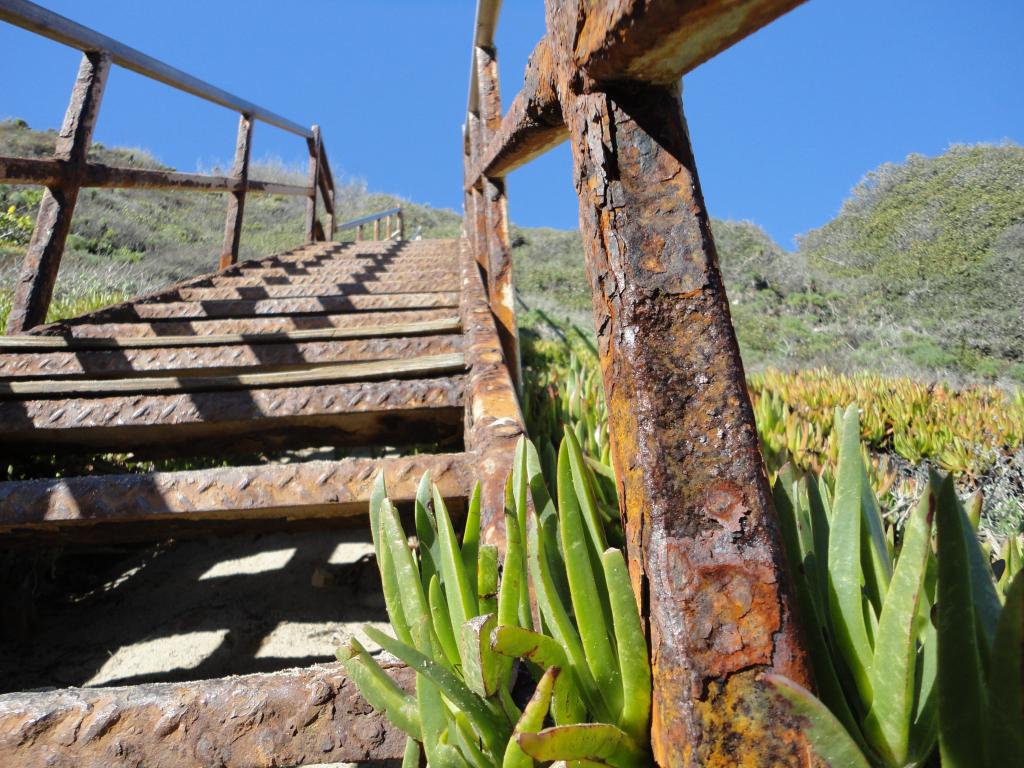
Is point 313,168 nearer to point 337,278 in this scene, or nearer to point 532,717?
point 337,278

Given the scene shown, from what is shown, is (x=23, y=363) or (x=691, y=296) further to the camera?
(x=23, y=363)

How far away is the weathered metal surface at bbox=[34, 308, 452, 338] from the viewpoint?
275cm

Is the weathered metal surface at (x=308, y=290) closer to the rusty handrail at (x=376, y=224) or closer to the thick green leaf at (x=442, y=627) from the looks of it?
the thick green leaf at (x=442, y=627)

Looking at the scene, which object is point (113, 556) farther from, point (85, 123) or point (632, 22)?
point (632, 22)

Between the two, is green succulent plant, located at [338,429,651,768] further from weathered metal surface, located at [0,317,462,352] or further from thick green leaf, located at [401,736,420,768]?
weathered metal surface, located at [0,317,462,352]

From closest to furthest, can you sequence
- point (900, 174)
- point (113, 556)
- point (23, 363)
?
point (23, 363)
point (113, 556)
point (900, 174)

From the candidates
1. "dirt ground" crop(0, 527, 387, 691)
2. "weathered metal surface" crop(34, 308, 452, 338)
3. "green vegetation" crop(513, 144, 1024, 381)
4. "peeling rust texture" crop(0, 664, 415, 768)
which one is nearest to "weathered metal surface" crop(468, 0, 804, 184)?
Result: "peeling rust texture" crop(0, 664, 415, 768)

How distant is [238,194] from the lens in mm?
4496

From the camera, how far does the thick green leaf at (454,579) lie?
84cm

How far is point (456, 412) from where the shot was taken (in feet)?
6.37

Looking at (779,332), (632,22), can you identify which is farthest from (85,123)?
(779,332)

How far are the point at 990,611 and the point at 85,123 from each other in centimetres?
357

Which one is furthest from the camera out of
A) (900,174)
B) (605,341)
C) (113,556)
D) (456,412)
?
(900,174)

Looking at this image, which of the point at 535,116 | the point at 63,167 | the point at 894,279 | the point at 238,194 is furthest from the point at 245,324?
the point at 894,279
